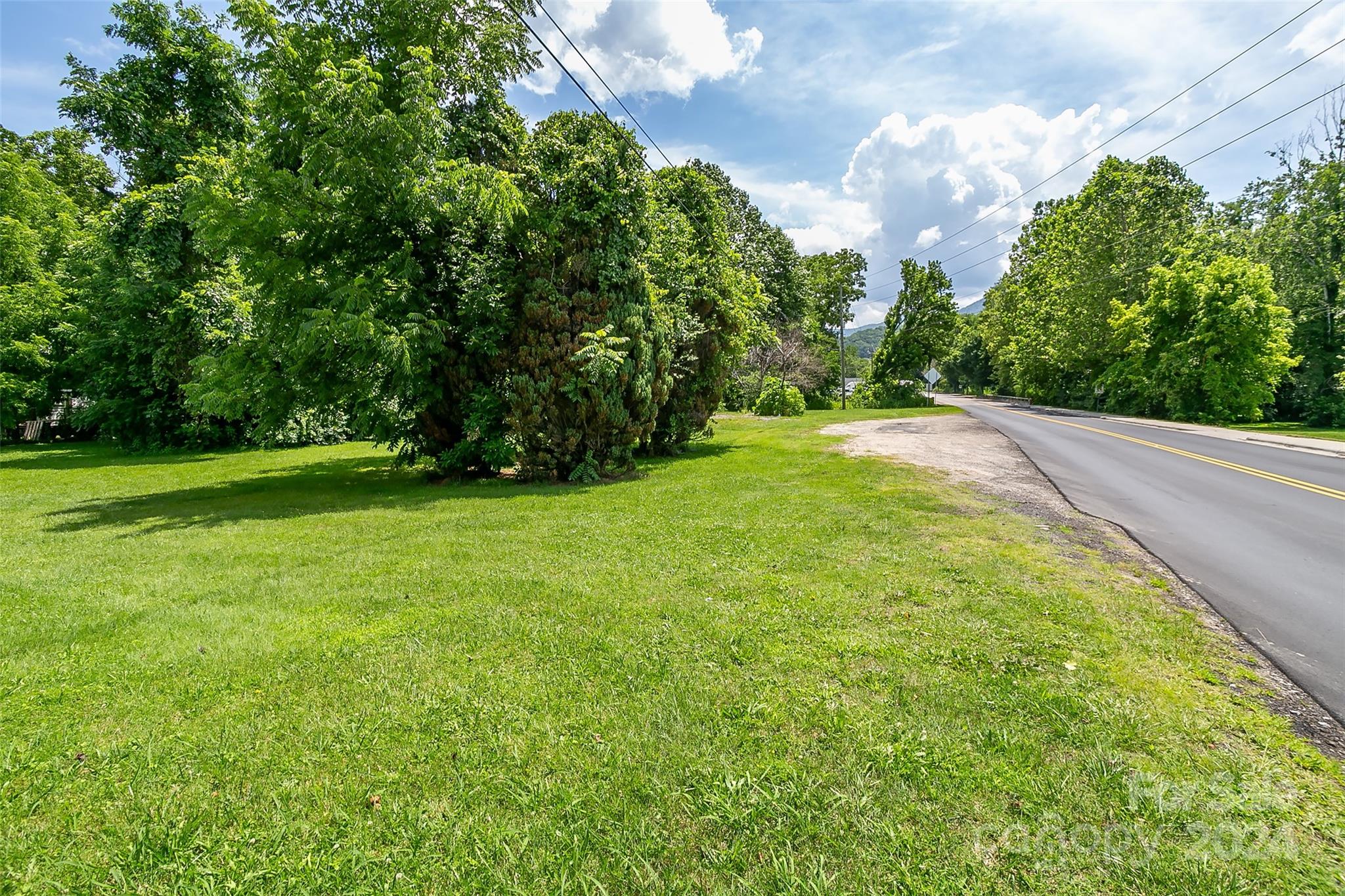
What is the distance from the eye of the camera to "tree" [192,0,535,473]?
8.80 m

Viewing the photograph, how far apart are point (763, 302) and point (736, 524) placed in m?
10.8

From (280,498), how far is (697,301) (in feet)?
33.8

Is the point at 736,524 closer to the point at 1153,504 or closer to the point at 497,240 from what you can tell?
the point at 1153,504

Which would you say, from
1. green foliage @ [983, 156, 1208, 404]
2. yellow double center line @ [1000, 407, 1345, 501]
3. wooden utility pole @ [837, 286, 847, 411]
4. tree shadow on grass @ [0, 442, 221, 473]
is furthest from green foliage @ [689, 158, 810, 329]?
tree shadow on grass @ [0, 442, 221, 473]

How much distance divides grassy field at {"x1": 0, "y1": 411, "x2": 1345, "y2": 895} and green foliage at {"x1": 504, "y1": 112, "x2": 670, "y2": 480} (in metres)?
4.87

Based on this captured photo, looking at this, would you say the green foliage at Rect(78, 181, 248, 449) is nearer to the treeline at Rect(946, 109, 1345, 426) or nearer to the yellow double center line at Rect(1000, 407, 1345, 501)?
the yellow double center line at Rect(1000, 407, 1345, 501)

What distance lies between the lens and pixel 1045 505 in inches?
315

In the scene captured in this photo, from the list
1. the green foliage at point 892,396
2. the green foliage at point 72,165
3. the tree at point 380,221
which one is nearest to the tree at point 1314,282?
the green foliage at point 892,396

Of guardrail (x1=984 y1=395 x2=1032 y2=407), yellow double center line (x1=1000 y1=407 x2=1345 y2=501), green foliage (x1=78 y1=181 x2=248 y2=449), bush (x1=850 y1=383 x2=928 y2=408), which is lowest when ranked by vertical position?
yellow double center line (x1=1000 y1=407 x2=1345 y2=501)

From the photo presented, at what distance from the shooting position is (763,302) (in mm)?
16234

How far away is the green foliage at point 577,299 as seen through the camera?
33.3ft

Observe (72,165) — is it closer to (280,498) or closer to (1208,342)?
(280,498)

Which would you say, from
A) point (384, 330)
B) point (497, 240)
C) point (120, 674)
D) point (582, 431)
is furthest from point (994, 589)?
point (497, 240)

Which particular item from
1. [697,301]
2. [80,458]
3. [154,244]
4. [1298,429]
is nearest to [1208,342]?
[1298,429]
